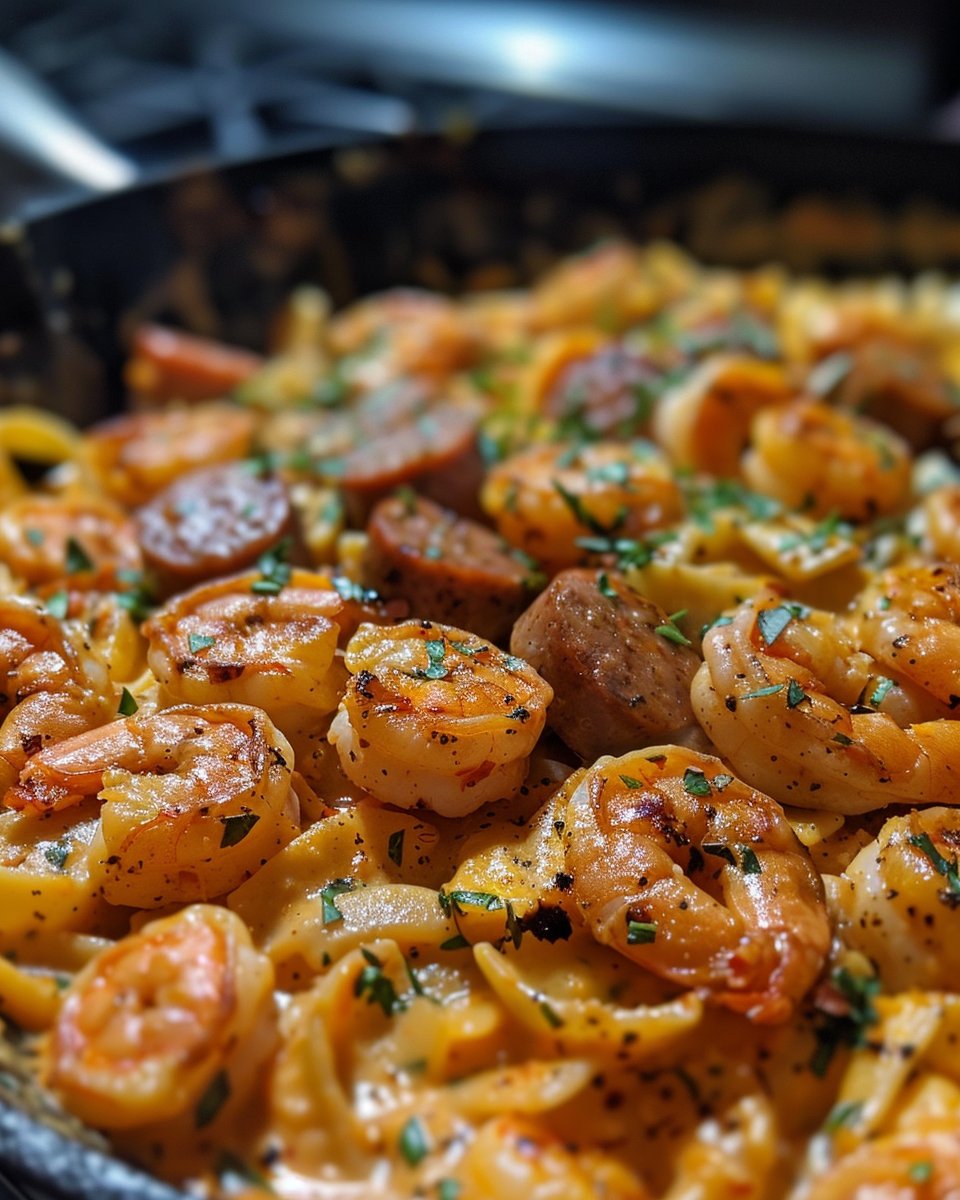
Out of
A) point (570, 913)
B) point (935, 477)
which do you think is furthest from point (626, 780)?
point (935, 477)

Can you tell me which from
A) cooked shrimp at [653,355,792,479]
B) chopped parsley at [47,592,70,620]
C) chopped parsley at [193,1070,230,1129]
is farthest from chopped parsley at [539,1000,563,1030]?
cooked shrimp at [653,355,792,479]

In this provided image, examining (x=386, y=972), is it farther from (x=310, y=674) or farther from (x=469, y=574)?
(x=469, y=574)

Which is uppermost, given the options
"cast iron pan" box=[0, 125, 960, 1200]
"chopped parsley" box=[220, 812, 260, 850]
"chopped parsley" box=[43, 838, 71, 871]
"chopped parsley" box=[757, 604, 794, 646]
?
"cast iron pan" box=[0, 125, 960, 1200]

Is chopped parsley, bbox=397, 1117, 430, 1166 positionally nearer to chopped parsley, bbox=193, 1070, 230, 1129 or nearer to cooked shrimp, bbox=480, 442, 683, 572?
chopped parsley, bbox=193, 1070, 230, 1129

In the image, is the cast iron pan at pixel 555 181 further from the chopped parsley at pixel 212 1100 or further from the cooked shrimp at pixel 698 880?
the chopped parsley at pixel 212 1100

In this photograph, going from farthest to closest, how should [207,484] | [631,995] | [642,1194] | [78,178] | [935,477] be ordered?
[78,178]
[935,477]
[207,484]
[631,995]
[642,1194]

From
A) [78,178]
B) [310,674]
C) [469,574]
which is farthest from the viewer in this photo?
[78,178]

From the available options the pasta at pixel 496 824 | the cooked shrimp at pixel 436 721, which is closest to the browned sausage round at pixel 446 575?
the pasta at pixel 496 824
